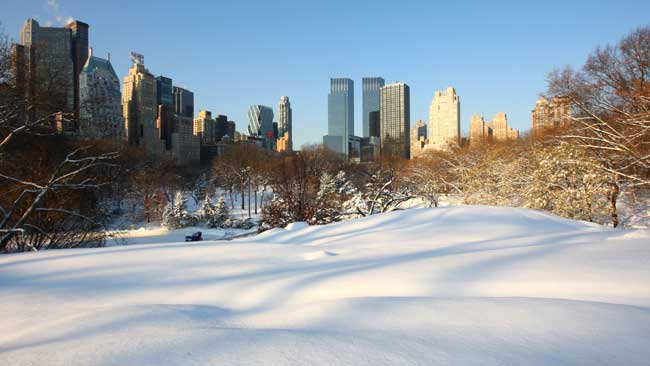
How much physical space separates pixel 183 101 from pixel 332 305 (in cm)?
16655

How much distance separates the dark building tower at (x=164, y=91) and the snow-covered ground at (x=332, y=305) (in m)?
142

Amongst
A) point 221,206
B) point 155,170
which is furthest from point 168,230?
point 155,170

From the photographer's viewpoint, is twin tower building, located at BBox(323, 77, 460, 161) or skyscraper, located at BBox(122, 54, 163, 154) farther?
twin tower building, located at BBox(323, 77, 460, 161)

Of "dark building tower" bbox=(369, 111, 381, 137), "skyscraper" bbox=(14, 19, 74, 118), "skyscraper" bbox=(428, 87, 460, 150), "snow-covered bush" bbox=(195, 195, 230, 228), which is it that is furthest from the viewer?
"dark building tower" bbox=(369, 111, 381, 137)

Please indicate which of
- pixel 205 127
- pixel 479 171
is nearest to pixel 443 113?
pixel 205 127

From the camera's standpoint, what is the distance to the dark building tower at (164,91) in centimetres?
12962

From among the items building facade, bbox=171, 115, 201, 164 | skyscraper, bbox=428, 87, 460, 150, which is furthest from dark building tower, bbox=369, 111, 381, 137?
building facade, bbox=171, 115, 201, 164

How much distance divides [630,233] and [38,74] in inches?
532

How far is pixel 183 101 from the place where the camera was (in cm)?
15150

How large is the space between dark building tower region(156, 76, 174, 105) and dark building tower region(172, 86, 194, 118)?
6622 mm

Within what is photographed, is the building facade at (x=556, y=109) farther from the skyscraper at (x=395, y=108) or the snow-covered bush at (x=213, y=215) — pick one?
the skyscraper at (x=395, y=108)

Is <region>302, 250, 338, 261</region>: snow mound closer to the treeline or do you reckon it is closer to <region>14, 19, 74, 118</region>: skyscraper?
the treeline

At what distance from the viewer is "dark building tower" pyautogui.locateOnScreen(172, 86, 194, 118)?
145625 millimetres

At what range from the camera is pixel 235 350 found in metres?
1.43
